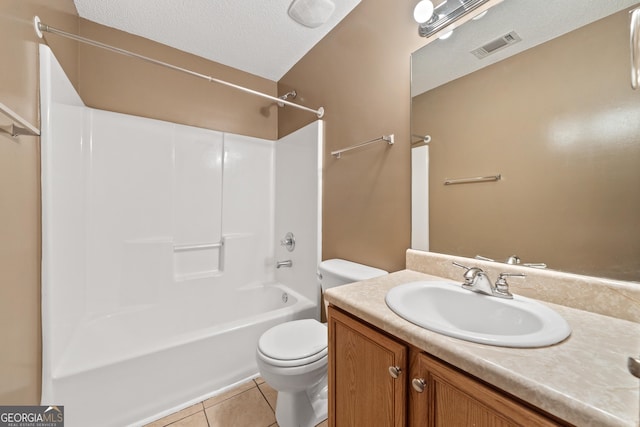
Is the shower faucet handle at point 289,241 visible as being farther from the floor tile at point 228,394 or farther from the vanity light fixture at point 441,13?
the vanity light fixture at point 441,13

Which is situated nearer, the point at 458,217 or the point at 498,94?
the point at 498,94

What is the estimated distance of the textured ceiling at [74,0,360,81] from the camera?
1538 millimetres

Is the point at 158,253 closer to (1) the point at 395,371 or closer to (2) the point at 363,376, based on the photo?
(2) the point at 363,376

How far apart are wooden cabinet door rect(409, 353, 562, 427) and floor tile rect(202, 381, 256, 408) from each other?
1.34 metres

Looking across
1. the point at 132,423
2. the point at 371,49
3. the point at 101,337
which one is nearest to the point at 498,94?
the point at 371,49

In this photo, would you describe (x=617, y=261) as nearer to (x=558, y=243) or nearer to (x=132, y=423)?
(x=558, y=243)

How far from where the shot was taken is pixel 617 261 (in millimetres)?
684

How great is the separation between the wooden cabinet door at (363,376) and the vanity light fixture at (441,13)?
1.36 m

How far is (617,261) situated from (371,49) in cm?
150

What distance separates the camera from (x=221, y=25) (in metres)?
1.71

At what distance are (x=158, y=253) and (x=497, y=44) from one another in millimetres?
2479

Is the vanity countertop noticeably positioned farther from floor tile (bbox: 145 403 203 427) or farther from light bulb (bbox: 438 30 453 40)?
floor tile (bbox: 145 403 203 427)

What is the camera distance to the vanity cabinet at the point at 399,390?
463 mm

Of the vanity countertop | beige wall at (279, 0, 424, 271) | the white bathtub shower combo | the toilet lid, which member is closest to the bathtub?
the white bathtub shower combo
